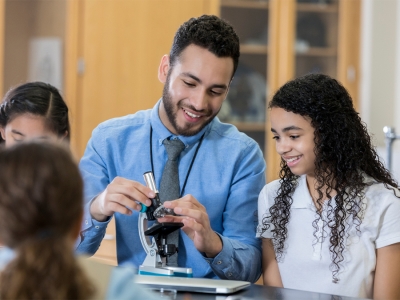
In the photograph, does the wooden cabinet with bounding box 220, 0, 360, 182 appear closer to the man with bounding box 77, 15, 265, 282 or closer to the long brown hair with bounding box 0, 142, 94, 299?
the man with bounding box 77, 15, 265, 282

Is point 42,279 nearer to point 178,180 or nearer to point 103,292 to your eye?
point 103,292

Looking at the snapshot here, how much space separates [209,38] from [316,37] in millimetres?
1967

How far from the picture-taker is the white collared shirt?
1.57 m

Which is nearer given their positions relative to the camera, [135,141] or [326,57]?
[135,141]

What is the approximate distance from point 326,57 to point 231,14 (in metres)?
0.64

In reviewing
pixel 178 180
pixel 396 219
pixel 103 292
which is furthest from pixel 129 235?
pixel 103 292

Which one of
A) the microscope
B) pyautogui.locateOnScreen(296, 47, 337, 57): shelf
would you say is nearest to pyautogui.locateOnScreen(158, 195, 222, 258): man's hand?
the microscope

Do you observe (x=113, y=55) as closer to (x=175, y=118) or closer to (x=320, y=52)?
(x=320, y=52)

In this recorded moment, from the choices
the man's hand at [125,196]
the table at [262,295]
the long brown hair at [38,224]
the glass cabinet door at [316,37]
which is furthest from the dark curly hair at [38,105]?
the glass cabinet door at [316,37]

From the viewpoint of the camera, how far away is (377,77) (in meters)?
3.61

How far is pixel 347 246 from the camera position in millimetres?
1587

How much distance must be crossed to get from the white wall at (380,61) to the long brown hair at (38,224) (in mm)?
3037

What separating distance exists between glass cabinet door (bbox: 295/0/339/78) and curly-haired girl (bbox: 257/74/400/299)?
1897 mm

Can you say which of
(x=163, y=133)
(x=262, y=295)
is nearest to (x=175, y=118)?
(x=163, y=133)
